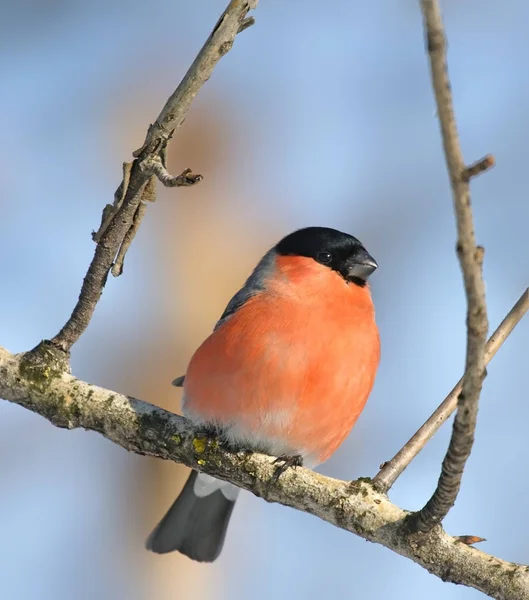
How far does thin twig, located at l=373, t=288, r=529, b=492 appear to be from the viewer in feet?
9.12

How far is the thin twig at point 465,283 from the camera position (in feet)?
5.59

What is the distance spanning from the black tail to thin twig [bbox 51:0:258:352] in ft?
5.45

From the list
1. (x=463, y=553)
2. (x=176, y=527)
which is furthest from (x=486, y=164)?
(x=176, y=527)

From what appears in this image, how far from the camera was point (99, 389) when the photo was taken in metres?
3.45

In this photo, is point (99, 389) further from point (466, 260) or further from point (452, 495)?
point (466, 260)

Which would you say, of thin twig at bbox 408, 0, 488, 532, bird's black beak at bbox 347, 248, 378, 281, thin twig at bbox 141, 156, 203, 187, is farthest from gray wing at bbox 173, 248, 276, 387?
thin twig at bbox 408, 0, 488, 532

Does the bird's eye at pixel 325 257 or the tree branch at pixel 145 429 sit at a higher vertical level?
the bird's eye at pixel 325 257

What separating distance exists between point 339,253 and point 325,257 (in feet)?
0.24

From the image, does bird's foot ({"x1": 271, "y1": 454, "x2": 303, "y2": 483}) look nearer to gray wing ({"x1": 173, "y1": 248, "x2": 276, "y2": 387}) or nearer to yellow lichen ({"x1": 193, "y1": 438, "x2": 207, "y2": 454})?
yellow lichen ({"x1": 193, "y1": 438, "x2": 207, "y2": 454})

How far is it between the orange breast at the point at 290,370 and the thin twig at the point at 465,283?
117 cm

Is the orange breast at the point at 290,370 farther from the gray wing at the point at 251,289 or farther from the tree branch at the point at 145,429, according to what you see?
the tree branch at the point at 145,429

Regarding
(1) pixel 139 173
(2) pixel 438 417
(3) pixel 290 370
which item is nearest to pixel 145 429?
(3) pixel 290 370

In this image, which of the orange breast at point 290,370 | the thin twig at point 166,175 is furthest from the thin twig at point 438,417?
the thin twig at point 166,175

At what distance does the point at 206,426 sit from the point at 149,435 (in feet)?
0.99
